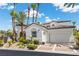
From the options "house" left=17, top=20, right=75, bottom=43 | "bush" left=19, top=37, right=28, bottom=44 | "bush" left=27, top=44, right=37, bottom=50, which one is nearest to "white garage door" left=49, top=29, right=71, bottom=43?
"house" left=17, top=20, right=75, bottom=43

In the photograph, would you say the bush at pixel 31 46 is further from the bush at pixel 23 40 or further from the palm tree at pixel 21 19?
the palm tree at pixel 21 19

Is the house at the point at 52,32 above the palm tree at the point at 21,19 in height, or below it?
below

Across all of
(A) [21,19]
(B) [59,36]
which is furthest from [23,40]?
(B) [59,36]

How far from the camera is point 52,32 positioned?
581 centimetres

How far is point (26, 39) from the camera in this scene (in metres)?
5.81

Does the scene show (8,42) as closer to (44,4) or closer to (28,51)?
(28,51)

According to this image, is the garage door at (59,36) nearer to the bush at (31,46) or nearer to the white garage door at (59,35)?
the white garage door at (59,35)

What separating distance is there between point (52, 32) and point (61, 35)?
17 centimetres

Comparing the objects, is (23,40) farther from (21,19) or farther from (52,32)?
(52,32)

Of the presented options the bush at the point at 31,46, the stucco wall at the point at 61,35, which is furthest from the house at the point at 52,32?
the bush at the point at 31,46

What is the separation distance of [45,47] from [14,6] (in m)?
0.89

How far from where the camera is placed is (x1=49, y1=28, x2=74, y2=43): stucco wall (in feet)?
19.0

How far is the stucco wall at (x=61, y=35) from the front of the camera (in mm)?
5793

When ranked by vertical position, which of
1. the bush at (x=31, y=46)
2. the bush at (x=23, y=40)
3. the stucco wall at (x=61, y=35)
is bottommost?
the bush at (x=31, y=46)
